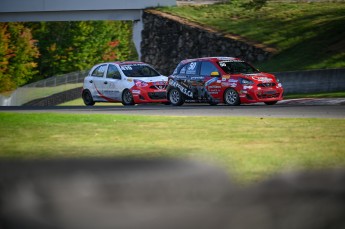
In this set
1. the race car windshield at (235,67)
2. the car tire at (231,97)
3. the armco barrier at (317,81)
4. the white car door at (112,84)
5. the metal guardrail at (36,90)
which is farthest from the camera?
the metal guardrail at (36,90)

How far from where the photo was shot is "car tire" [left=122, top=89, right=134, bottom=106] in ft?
91.1

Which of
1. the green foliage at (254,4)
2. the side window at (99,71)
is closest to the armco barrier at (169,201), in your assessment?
the side window at (99,71)

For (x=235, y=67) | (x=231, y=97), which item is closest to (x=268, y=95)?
(x=231, y=97)

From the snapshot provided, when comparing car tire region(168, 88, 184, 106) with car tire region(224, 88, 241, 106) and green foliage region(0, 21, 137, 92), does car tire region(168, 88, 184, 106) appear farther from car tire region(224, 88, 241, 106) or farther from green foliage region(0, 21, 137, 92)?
green foliage region(0, 21, 137, 92)

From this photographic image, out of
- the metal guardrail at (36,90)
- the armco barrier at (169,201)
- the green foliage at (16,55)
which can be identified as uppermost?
the armco barrier at (169,201)

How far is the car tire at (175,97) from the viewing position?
26250mm

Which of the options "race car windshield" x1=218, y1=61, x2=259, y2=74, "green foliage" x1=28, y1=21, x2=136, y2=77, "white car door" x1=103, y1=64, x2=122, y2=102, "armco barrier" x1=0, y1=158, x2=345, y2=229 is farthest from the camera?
"green foliage" x1=28, y1=21, x2=136, y2=77

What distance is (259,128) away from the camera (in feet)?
50.7

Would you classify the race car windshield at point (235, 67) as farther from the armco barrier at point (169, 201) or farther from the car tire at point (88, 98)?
the armco barrier at point (169, 201)

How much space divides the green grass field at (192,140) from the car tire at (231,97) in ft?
21.3

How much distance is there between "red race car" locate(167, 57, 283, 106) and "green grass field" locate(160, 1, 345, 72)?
10278 millimetres

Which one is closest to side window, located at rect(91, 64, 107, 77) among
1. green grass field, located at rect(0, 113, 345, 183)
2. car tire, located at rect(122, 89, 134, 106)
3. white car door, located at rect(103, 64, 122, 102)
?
white car door, located at rect(103, 64, 122, 102)

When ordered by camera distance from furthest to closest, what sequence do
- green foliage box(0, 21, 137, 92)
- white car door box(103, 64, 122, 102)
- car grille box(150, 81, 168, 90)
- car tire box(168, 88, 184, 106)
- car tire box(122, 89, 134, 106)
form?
green foliage box(0, 21, 137, 92)
white car door box(103, 64, 122, 102)
car tire box(122, 89, 134, 106)
car grille box(150, 81, 168, 90)
car tire box(168, 88, 184, 106)

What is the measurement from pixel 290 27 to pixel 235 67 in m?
19.4
